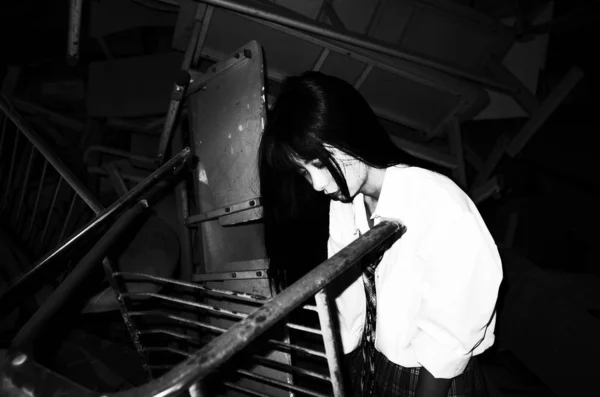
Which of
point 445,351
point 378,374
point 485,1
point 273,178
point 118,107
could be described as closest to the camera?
point 445,351

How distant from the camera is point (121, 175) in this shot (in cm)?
430

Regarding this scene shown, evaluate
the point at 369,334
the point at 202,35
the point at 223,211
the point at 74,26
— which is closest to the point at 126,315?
the point at 223,211

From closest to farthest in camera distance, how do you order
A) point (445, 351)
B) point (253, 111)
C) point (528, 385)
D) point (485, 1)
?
point (445, 351), point (253, 111), point (528, 385), point (485, 1)

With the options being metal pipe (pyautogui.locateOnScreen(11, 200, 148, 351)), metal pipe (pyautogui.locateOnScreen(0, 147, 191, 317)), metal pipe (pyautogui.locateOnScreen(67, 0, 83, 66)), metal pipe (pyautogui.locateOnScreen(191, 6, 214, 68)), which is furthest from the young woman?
metal pipe (pyautogui.locateOnScreen(67, 0, 83, 66))

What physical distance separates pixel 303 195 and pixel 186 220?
1.94 meters

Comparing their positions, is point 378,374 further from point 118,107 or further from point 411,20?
point 118,107

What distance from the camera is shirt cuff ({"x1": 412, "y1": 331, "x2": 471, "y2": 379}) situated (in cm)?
112

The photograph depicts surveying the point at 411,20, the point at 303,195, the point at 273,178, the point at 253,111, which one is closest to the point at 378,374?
the point at 303,195

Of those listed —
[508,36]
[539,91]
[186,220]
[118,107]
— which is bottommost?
[186,220]

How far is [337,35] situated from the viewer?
3129mm

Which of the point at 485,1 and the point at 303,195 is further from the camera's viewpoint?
the point at 485,1

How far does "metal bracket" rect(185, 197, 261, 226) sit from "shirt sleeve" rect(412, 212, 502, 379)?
1.81 meters

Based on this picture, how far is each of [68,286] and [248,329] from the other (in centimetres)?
103

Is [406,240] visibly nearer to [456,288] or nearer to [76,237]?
[456,288]
